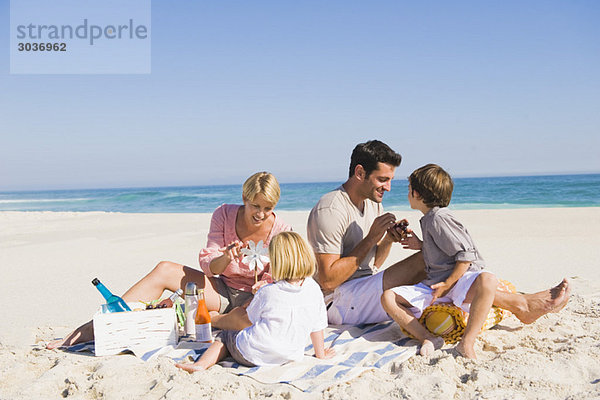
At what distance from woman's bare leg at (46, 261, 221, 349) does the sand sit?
572 millimetres

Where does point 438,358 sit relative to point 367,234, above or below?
below

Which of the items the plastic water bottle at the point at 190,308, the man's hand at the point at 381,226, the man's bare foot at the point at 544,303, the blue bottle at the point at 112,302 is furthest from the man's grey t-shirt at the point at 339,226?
the blue bottle at the point at 112,302

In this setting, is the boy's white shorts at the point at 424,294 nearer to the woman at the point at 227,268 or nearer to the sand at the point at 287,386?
the sand at the point at 287,386

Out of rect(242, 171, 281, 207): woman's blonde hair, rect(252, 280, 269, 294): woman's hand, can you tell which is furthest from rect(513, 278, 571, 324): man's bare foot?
rect(242, 171, 281, 207): woman's blonde hair

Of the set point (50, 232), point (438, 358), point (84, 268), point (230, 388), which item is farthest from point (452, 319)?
point (50, 232)

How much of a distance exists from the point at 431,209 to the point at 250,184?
142cm

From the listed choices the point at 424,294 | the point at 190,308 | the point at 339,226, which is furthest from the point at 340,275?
the point at 190,308

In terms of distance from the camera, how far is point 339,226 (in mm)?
4223

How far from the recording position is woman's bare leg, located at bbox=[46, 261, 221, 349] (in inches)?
164

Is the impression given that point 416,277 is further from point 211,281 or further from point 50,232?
point 50,232

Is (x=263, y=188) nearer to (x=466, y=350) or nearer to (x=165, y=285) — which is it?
(x=165, y=285)

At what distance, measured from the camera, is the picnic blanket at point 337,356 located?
327cm

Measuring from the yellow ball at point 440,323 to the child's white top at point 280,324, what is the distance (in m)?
0.94

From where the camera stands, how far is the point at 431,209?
159 inches
